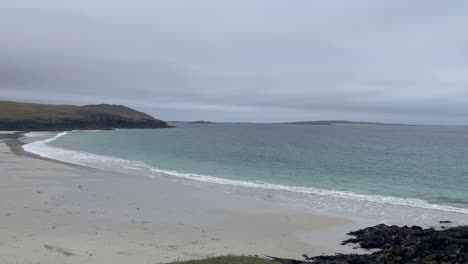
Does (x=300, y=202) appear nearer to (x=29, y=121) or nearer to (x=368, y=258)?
(x=368, y=258)

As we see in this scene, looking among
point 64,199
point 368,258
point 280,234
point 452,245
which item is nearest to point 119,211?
point 64,199

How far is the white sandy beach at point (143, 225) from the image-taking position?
14.6 meters

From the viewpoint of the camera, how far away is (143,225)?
61.8ft

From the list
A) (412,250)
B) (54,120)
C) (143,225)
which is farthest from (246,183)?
(54,120)

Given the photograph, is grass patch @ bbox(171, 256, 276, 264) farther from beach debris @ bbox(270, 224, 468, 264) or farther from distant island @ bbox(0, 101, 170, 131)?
distant island @ bbox(0, 101, 170, 131)

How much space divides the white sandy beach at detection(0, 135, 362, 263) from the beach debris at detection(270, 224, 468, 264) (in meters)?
1.55

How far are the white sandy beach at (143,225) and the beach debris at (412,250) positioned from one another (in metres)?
1.55

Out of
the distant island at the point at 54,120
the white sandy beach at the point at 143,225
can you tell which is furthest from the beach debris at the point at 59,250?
the distant island at the point at 54,120

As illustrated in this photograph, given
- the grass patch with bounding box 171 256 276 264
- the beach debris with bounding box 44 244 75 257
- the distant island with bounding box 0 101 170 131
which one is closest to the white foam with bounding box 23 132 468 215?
the grass patch with bounding box 171 256 276 264

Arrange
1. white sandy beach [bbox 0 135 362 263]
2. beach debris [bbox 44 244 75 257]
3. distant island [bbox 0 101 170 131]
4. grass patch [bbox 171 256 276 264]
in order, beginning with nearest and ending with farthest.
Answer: grass patch [bbox 171 256 276 264] → beach debris [bbox 44 244 75 257] → white sandy beach [bbox 0 135 362 263] → distant island [bbox 0 101 170 131]

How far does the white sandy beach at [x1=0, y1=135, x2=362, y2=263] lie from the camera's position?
14.6 metres

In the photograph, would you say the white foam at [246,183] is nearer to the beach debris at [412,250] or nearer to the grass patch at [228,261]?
the beach debris at [412,250]

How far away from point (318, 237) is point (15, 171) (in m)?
27.1

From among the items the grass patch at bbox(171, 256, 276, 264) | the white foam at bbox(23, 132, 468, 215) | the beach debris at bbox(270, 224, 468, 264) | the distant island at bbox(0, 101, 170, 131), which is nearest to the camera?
the grass patch at bbox(171, 256, 276, 264)
